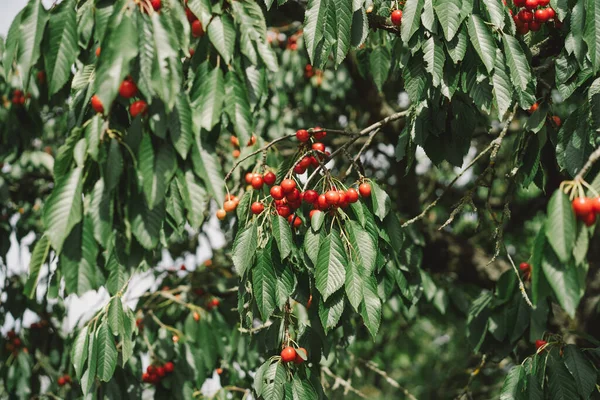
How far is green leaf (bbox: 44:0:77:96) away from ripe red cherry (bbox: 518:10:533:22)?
4.51 ft

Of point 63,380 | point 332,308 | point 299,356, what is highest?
point 332,308

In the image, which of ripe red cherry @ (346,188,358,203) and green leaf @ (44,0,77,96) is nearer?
green leaf @ (44,0,77,96)

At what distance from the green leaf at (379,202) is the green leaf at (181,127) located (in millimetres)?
724

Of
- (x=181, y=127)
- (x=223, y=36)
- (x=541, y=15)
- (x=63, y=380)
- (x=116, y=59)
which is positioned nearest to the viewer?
(x=116, y=59)

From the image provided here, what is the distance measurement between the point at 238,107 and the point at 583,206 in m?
0.72

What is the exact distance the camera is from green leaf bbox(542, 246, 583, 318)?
108 centimetres

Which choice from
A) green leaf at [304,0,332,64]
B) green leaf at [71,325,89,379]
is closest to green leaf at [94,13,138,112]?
green leaf at [304,0,332,64]

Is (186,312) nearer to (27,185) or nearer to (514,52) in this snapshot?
(27,185)

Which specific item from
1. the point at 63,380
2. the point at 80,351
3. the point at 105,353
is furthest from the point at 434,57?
the point at 63,380

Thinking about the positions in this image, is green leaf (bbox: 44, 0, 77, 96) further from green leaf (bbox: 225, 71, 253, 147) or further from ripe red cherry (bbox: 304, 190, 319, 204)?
ripe red cherry (bbox: 304, 190, 319, 204)

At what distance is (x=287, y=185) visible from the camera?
1.69 m

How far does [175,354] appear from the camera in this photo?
281 cm

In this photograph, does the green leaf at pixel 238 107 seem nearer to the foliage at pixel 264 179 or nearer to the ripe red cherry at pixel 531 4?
the foliage at pixel 264 179

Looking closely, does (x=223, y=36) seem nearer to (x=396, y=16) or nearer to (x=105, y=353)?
(x=396, y=16)
